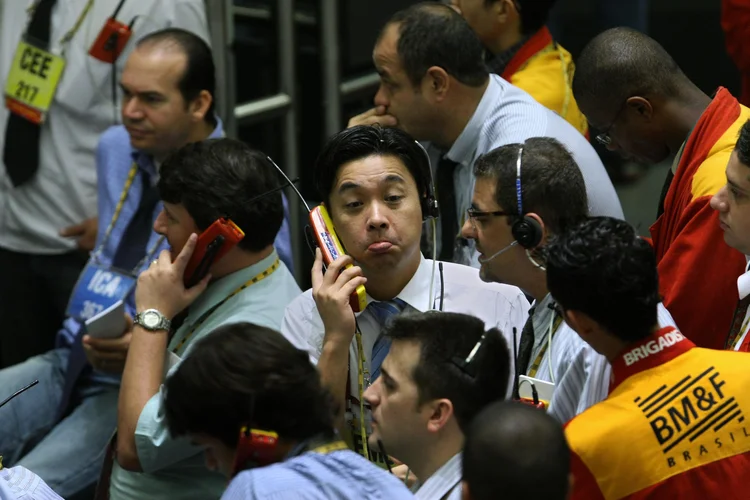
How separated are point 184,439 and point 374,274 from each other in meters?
0.60

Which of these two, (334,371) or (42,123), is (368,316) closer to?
(334,371)

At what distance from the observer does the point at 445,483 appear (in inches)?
99.2

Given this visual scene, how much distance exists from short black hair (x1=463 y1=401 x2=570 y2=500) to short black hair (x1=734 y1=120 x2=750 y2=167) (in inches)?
38.5

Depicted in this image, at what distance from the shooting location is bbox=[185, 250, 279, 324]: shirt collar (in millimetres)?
3594

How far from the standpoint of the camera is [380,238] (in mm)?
3209

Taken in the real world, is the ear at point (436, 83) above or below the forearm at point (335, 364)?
above

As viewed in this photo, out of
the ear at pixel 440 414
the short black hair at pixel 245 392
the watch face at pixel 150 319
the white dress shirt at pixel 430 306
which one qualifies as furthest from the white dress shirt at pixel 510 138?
the short black hair at pixel 245 392

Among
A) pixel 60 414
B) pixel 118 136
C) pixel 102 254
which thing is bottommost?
pixel 60 414

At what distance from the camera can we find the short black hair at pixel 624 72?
12.1 feet

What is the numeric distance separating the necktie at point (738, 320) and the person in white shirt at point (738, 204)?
26 mm

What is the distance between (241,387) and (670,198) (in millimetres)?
1599

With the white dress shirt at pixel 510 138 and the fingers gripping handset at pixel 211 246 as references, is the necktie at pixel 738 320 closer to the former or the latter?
the white dress shirt at pixel 510 138

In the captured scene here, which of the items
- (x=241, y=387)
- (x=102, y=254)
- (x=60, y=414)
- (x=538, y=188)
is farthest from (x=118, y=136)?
(x=241, y=387)

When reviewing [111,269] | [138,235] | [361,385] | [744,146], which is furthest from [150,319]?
[744,146]
